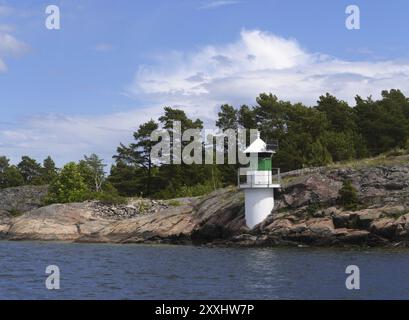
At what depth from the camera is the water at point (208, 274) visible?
2927 cm

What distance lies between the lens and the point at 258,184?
55.9 meters

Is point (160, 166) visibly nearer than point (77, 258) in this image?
No

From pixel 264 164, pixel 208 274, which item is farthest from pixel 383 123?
pixel 208 274

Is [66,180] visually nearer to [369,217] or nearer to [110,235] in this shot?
[110,235]

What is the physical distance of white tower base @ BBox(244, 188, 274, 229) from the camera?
184ft

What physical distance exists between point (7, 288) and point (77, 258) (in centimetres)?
1583

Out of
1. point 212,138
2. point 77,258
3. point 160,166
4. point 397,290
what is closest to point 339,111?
point 212,138

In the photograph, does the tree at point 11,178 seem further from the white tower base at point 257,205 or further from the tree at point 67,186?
the white tower base at point 257,205

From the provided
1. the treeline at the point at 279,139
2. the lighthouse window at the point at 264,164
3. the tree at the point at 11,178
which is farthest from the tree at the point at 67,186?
the tree at the point at 11,178

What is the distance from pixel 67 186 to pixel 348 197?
5091 cm

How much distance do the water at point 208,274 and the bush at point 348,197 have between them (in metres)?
5.85

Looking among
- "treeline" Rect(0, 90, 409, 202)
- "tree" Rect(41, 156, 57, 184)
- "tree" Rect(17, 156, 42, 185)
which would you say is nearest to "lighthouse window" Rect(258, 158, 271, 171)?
"treeline" Rect(0, 90, 409, 202)

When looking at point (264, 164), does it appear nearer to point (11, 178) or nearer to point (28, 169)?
point (11, 178)
